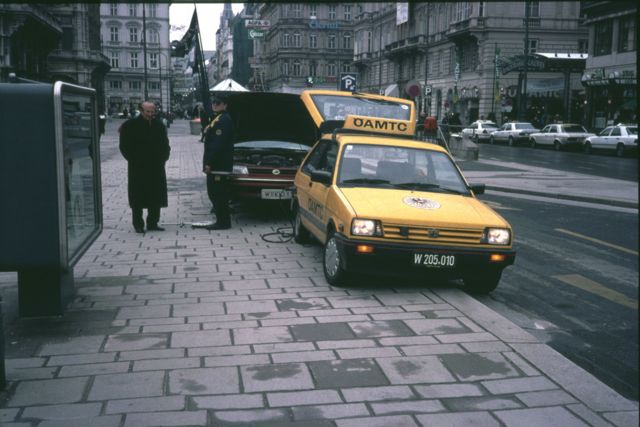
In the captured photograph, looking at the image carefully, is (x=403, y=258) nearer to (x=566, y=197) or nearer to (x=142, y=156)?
(x=142, y=156)

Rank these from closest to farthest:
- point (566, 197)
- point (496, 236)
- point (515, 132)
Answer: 1. point (496, 236)
2. point (566, 197)
3. point (515, 132)

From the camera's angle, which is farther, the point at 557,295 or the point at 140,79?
the point at 140,79

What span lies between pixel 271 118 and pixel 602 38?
125 feet

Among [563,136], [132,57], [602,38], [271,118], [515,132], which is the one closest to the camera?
[271,118]

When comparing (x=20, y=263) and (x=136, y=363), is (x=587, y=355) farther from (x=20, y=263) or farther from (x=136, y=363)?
(x=20, y=263)

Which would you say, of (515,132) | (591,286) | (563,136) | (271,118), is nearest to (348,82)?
(271,118)

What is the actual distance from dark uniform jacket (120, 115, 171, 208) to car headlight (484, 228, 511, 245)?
5.30 metres

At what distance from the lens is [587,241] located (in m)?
10.1

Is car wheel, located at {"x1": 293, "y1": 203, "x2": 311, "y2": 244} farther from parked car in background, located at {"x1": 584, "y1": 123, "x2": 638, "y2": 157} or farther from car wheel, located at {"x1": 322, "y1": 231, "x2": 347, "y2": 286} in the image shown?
parked car in background, located at {"x1": 584, "y1": 123, "x2": 638, "y2": 157}

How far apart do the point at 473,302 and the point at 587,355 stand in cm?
128

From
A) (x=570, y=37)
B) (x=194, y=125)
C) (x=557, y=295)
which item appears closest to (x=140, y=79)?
(x=194, y=125)

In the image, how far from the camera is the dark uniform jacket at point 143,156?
9.96m

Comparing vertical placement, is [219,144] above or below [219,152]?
above

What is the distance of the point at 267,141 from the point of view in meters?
13.1
